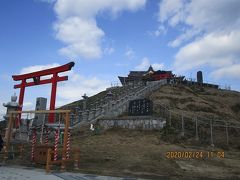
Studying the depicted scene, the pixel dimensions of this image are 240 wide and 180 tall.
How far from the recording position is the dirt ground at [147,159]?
509 inches

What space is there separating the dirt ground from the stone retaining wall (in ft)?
2.29

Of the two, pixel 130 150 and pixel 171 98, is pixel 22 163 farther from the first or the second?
pixel 171 98

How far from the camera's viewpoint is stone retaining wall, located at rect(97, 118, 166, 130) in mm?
22328

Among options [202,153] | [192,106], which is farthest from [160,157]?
[192,106]

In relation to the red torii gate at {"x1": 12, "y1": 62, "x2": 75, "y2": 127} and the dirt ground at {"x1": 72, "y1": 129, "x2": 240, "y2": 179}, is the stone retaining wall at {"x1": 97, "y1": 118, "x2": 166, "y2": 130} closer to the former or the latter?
the dirt ground at {"x1": 72, "y1": 129, "x2": 240, "y2": 179}

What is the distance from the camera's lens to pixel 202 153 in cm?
1698

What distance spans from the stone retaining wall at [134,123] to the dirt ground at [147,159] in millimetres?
699

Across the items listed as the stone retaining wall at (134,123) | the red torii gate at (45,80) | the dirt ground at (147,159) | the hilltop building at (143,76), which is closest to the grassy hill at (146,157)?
the dirt ground at (147,159)

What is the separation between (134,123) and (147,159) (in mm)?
7689

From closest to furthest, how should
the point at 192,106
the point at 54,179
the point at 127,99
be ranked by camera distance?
1. the point at 54,179
2. the point at 127,99
3. the point at 192,106

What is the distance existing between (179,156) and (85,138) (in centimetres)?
792

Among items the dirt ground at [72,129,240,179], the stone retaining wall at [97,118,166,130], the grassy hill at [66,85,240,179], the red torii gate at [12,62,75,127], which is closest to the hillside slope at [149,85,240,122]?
the stone retaining wall at [97,118,166,130]

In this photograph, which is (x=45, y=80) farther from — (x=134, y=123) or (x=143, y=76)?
(x=143, y=76)

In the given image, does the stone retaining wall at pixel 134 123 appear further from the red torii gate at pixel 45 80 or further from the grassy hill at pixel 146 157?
the red torii gate at pixel 45 80
